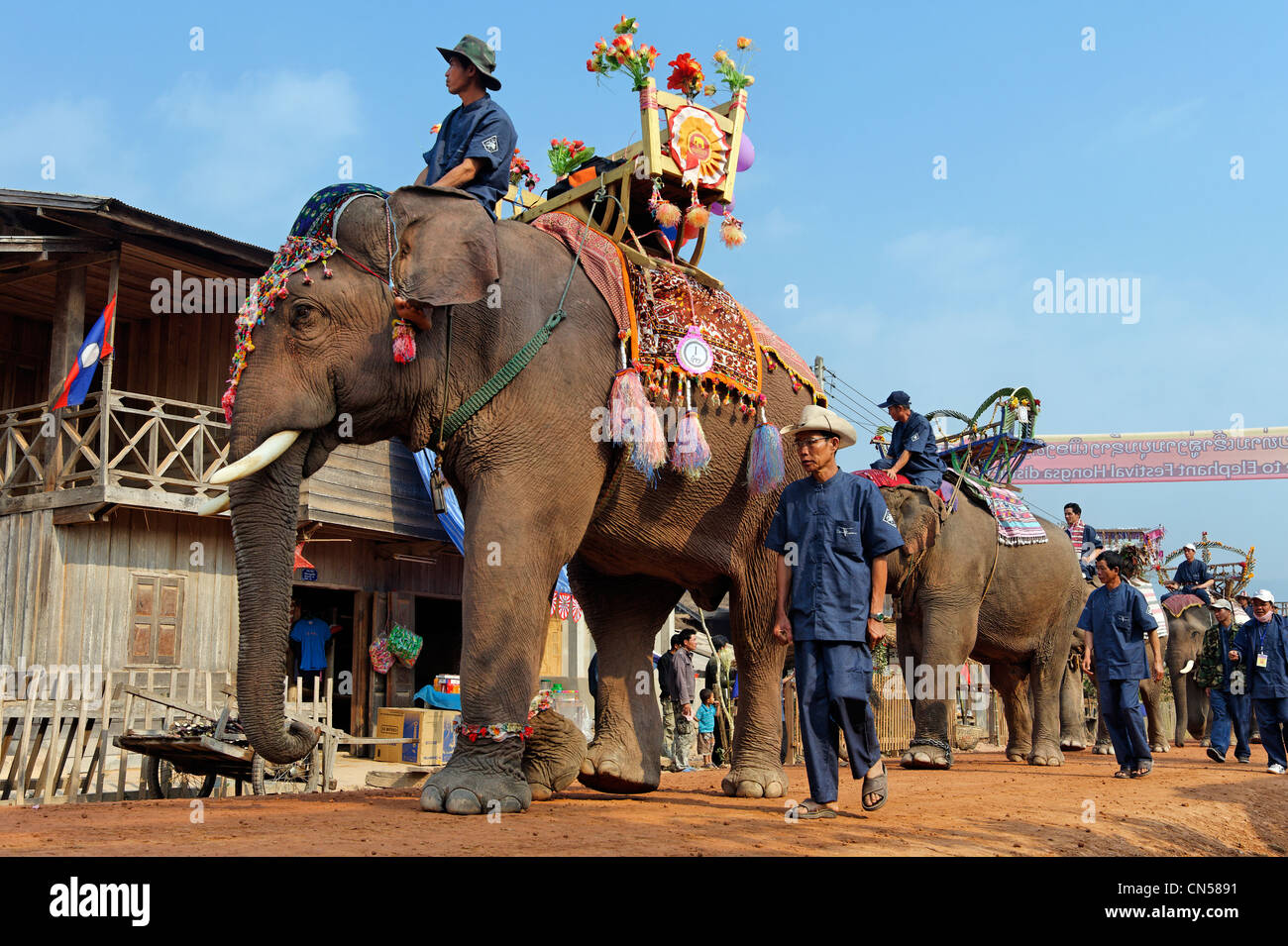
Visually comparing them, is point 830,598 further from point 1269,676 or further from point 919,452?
point 1269,676

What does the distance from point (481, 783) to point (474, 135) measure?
11.2 feet

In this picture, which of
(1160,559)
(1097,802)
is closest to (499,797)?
(1097,802)

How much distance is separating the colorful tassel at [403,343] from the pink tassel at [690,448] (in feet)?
5.07

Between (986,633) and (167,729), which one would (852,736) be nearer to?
(986,633)

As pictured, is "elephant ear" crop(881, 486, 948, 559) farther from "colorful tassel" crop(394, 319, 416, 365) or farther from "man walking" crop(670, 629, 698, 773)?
"colorful tassel" crop(394, 319, 416, 365)

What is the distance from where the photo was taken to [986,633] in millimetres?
11773

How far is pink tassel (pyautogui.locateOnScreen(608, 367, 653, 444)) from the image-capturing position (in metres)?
6.20

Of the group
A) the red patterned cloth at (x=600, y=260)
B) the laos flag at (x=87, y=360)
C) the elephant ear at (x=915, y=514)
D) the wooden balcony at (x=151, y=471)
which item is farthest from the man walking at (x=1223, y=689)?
the laos flag at (x=87, y=360)

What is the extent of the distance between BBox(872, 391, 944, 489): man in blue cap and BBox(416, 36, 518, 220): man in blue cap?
203 inches

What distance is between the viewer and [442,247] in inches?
231

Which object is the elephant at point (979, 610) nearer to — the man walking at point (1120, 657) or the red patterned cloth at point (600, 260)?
the man walking at point (1120, 657)

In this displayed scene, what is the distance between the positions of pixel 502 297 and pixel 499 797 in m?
2.45

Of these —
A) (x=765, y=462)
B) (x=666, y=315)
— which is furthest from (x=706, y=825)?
(x=666, y=315)

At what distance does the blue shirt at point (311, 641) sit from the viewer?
61.0 feet
